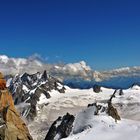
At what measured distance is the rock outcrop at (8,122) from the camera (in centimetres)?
7675

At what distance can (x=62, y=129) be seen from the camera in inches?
4695

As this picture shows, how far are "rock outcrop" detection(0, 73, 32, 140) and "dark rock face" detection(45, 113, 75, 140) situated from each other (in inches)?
1395

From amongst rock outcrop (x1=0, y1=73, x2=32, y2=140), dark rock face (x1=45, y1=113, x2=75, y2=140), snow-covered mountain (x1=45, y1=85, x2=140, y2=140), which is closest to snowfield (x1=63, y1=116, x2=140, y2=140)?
snow-covered mountain (x1=45, y1=85, x2=140, y2=140)

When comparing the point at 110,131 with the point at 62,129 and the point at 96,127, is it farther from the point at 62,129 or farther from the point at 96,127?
the point at 62,129

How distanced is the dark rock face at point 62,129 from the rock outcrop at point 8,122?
35423 mm

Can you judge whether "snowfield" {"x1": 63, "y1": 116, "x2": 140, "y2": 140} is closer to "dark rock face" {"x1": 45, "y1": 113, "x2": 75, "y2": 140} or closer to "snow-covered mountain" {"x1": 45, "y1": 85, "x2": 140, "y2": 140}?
"snow-covered mountain" {"x1": 45, "y1": 85, "x2": 140, "y2": 140}

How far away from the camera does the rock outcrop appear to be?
76.8 m

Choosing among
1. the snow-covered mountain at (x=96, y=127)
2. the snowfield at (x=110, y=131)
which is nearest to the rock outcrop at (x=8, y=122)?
the snowfield at (x=110, y=131)

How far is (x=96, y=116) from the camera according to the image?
11969cm

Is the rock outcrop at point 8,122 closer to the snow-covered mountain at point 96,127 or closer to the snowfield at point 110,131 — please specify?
the snowfield at point 110,131

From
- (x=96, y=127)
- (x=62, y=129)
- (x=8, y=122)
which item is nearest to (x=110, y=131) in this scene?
(x=96, y=127)

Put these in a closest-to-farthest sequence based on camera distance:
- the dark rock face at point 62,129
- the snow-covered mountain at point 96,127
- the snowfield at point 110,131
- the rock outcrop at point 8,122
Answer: the rock outcrop at point 8,122 → the snowfield at point 110,131 → the snow-covered mountain at point 96,127 → the dark rock face at point 62,129

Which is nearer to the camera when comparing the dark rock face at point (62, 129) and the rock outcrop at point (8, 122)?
the rock outcrop at point (8, 122)

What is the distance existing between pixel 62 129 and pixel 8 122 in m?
42.2
